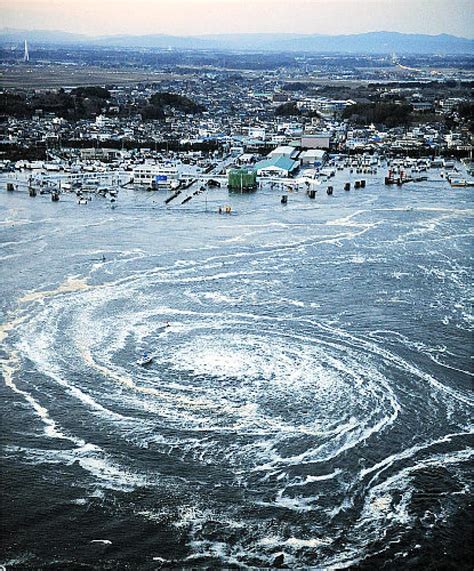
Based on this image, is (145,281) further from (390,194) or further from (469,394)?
(390,194)

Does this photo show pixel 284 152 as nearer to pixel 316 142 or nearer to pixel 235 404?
pixel 316 142

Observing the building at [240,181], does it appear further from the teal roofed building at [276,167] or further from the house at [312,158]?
the house at [312,158]

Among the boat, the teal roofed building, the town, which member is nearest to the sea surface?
the boat

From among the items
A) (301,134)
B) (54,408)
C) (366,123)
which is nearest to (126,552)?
(54,408)

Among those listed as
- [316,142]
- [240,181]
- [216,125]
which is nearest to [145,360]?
[240,181]

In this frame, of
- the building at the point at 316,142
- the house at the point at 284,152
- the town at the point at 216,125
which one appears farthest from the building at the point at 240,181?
the building at the point at 316,142

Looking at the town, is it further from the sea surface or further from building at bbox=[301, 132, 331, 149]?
the sea surface
